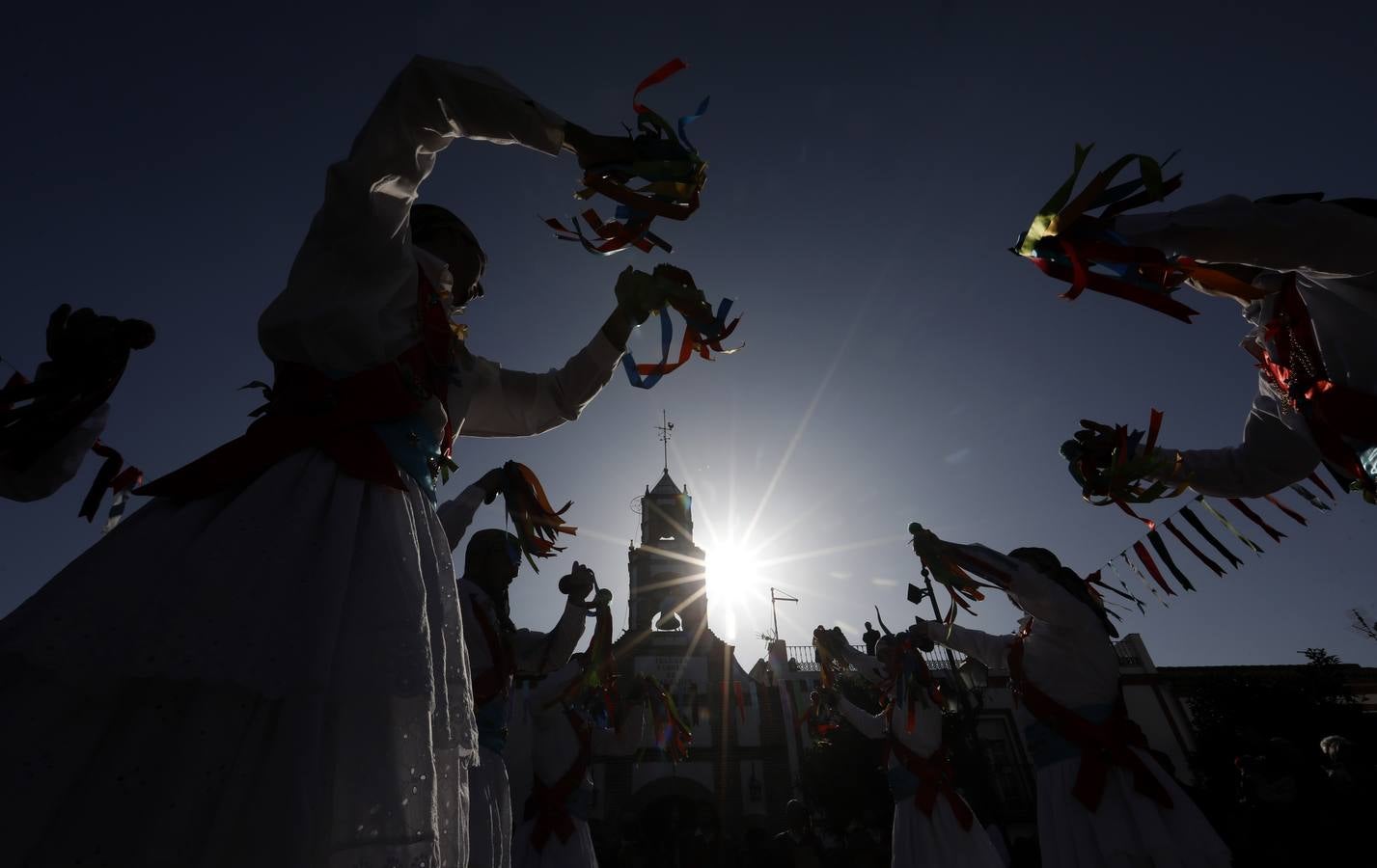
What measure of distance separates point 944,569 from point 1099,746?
4.21ft

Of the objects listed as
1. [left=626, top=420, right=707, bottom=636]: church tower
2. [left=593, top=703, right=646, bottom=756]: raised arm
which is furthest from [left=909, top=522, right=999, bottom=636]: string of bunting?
[left=626, top=420, right=707, bottom=636]: church tower

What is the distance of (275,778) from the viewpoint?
3.27ft

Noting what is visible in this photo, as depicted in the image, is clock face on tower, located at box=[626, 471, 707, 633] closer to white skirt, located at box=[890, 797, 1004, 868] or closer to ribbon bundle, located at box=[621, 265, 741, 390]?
white skirt, located at box=[890, 797, 1004, 868]

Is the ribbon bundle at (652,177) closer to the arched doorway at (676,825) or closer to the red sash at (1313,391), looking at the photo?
the red sash at (1313,391)

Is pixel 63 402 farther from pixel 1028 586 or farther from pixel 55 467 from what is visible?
pixel 1028 586

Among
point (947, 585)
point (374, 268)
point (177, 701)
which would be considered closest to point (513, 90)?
point (374, 268)

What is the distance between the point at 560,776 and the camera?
5.53m

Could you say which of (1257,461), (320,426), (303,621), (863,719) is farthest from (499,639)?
(863,719)

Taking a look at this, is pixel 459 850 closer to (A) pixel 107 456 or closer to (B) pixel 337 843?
(B) pixel 337 843

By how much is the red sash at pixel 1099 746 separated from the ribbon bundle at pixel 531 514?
3275mm

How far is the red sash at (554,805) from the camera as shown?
5199 mm

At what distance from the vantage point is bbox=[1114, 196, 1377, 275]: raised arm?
6.97 feet

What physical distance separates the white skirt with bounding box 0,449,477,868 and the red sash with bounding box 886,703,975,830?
6.22 metres

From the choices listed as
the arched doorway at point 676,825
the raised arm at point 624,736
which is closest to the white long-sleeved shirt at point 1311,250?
the raised arm at point 624,736
